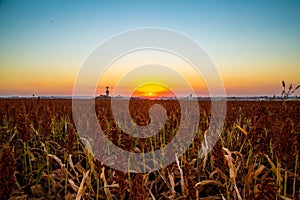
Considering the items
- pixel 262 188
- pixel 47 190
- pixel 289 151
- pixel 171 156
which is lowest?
pixel 47 190

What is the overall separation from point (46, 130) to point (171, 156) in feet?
5.54

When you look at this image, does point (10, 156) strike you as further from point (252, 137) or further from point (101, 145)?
point (252, 137)

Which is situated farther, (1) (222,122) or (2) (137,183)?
(1) (222,122)

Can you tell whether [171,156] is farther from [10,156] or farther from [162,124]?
[10,156]

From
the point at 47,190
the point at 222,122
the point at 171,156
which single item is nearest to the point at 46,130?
the point at 47,190

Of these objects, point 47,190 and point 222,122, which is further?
point 222,122

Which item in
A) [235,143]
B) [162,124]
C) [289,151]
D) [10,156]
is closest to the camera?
[10,156]

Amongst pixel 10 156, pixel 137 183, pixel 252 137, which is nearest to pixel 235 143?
pixel 252 137

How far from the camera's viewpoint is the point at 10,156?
1.69 meters

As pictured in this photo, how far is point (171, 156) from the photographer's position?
153 inches

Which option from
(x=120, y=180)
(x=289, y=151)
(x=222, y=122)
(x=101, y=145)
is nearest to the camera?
(x=289, y=151)

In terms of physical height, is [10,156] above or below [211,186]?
above

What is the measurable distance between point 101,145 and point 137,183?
1130 mm

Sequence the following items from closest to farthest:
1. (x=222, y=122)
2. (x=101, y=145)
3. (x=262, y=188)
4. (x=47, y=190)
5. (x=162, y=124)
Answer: (x=262, y=188), (x=101, y=145), (x=47, y=190), (x=162, y=124), (x=222, y=122)
